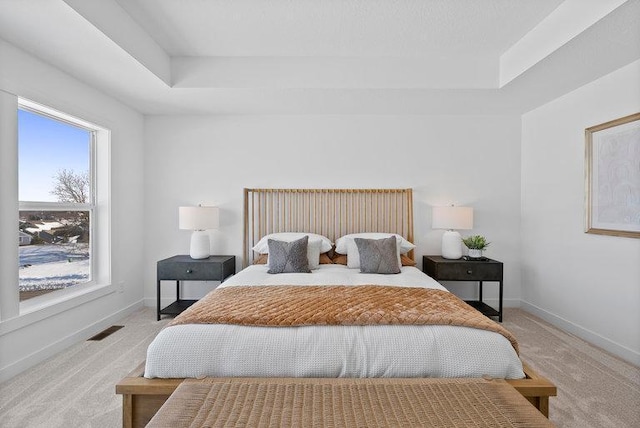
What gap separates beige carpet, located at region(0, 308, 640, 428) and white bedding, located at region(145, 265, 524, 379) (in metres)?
0.65

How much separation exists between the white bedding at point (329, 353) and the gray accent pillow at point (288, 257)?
125 centimetres

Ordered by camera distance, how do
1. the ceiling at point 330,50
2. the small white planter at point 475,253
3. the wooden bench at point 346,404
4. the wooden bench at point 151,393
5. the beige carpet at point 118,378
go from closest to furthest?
the wooden bench at point 346,404, the wooden bench at point 151,393, the beige carpet at point 118,378, the ceiling at point 330,50, the small white planter at point 475,253

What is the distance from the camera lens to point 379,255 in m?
2.95

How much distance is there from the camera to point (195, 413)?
1234mm

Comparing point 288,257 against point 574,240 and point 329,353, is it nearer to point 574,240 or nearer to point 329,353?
point 329,353

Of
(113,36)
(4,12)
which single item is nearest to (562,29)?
(113,36)

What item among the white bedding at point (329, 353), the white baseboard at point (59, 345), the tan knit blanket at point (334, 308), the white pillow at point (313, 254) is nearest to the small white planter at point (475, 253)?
the tan knit blanket at point (334, 308)

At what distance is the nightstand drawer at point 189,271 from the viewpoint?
11.0ft

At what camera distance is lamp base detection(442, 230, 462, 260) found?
353 centimetres

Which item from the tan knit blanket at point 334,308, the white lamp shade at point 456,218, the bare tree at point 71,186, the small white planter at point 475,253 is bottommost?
the tan knit blanket at point 334,308

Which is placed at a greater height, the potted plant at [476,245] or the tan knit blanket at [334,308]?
the potted plant at [476,245]

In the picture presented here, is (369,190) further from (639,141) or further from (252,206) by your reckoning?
(639,141)

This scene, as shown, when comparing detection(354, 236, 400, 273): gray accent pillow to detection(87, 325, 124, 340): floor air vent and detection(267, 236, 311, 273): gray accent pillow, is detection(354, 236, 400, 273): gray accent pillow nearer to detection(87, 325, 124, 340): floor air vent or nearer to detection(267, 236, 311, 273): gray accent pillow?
detection(267, 236, 311, 273): gray accent pillow

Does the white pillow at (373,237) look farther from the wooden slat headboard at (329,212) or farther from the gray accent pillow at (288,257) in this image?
the gray accent pillow at (288,257)
